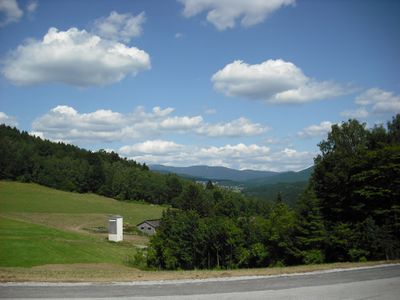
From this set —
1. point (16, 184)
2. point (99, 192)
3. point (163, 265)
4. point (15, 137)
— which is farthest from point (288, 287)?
point (15, 137)

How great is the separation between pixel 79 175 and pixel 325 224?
121 metres

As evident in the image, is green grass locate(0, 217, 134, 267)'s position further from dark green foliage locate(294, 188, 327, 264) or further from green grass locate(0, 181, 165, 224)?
green grass locate(0, 181, 165, 224)

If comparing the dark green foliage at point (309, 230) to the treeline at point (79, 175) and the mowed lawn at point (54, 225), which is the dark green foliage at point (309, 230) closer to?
the mowed lawn at point (54, 225)

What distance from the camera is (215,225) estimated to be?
4903cm

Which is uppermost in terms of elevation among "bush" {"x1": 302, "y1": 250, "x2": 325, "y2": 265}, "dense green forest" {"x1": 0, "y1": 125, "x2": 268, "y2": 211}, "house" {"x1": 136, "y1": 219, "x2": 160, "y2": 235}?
"dense green forest" {"x1": 0, "y1": 125, "x2": 268, "y2": 211}

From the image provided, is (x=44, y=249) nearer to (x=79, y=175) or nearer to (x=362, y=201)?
(x=362, y=201)

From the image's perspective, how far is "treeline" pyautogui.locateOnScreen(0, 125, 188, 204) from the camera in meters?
137

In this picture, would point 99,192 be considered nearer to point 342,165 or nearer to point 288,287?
point 342,165

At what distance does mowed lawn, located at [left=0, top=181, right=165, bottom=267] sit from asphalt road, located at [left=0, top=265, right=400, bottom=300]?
2493cm

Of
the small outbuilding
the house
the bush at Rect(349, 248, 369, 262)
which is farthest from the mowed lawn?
the bush at Rect(349, 248, 369, 262)

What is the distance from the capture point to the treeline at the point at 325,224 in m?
34.5

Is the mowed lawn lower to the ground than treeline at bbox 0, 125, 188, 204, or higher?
lower

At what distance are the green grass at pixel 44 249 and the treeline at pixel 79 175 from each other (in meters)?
77.1

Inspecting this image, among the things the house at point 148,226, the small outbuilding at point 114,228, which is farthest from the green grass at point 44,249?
the house at point 148,226
